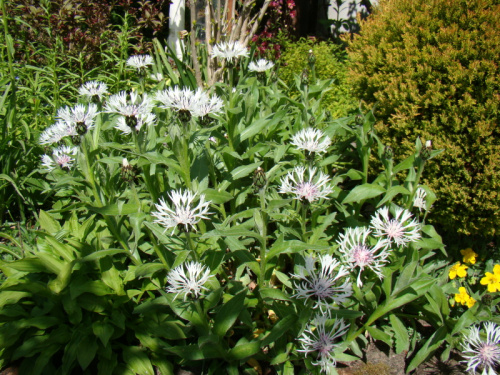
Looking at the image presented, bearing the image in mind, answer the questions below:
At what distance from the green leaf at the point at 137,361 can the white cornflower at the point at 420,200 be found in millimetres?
1706

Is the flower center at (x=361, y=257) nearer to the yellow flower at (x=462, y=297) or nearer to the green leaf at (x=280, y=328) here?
the green leaf at (x=280, y=328)

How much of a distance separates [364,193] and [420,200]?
32 centimetres

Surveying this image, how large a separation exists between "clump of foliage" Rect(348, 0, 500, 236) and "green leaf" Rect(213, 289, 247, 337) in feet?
4.99

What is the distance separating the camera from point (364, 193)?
246cm

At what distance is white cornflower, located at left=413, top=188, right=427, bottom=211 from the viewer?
2414 millimetres

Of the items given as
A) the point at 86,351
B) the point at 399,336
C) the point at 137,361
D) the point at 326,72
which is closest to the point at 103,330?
the point at 86,351

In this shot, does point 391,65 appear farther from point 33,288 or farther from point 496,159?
point 33,288

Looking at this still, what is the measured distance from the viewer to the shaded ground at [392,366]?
216 cm

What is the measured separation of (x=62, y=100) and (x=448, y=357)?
4067 millimetres

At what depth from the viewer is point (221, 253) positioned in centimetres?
207

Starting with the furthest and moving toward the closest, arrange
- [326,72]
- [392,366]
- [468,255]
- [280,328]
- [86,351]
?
1. [326,72]
2. [468,255]
3. [392,366]
4. [86,351]
5. [280,328]

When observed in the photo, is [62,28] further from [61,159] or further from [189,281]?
[189,281]

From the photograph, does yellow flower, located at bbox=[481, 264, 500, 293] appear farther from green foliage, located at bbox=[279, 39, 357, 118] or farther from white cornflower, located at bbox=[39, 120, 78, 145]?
white cornflower, located at bbox=[39, 120, 78, 145]

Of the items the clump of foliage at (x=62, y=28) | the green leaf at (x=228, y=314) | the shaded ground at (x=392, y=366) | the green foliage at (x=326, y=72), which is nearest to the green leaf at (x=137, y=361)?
the green leaf at (x=228, y=314)
